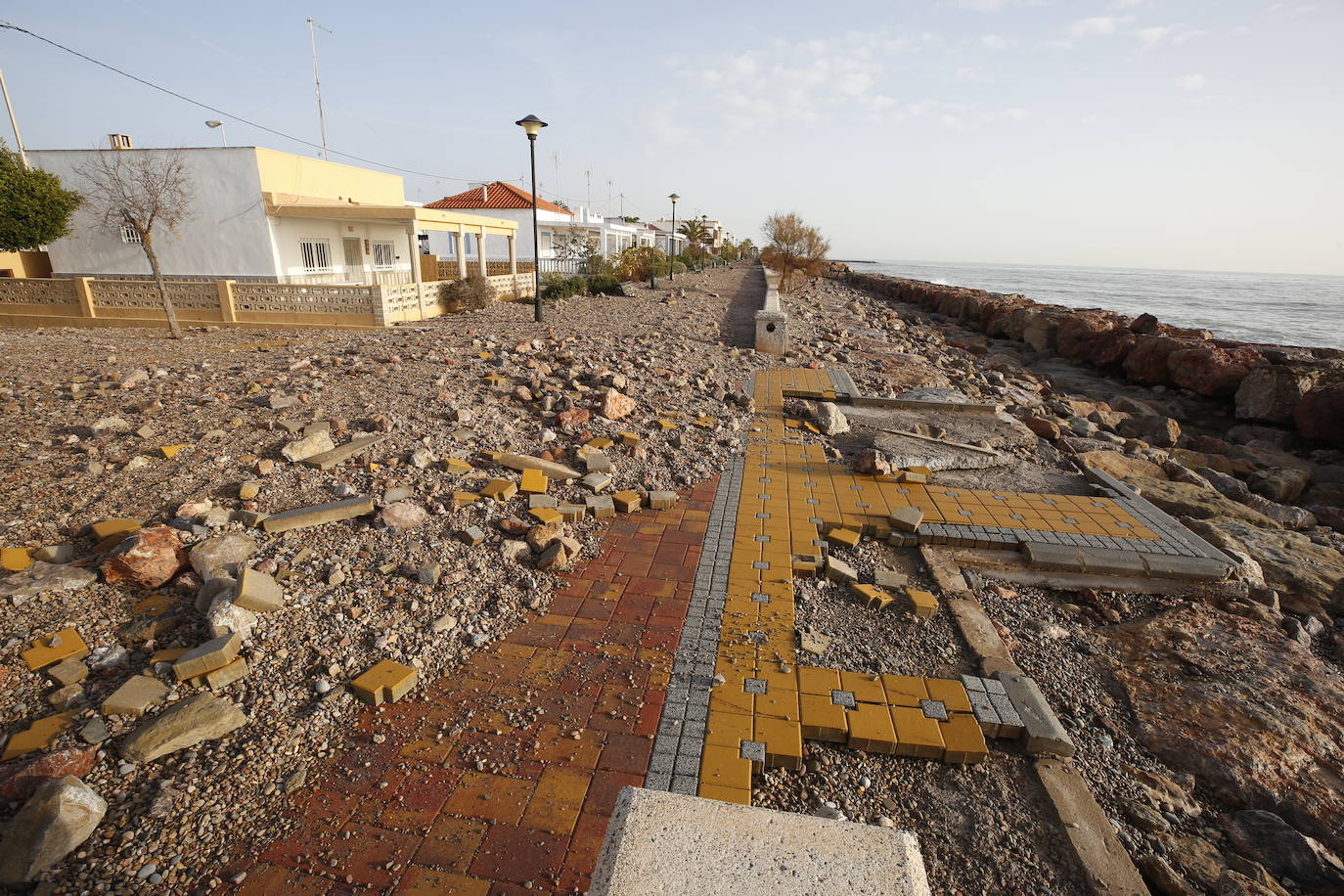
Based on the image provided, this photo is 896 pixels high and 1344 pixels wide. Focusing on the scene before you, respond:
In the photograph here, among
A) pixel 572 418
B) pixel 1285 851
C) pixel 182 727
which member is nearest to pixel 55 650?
pixel 182 727

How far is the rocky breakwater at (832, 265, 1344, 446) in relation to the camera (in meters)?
10.5

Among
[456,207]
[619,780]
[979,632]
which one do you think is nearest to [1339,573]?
[979,632]

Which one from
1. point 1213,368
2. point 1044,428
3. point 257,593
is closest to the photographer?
point 257,593

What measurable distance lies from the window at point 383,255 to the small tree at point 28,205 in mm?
7109

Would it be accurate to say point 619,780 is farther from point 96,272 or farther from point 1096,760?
point 96,272

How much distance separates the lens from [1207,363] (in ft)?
41.8

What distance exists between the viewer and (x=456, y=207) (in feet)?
99.9

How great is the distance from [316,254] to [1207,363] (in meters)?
21.7

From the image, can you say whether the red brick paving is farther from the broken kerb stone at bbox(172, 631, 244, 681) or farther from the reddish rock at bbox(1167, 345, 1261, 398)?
the reddish rock at bbox(1167, 345, 1261, 398)

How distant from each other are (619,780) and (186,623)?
2495 mm

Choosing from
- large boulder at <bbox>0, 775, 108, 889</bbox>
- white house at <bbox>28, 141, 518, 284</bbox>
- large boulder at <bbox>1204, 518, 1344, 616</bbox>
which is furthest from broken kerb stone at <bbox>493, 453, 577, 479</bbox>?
white house at <bbox>28, 141, 518, 284</bbox>

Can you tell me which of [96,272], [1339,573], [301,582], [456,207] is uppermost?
[456,207]

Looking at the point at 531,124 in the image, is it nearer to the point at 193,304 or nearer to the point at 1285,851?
the point at 193,304

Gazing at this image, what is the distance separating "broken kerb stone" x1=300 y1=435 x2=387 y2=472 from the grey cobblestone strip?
299 centimetres
